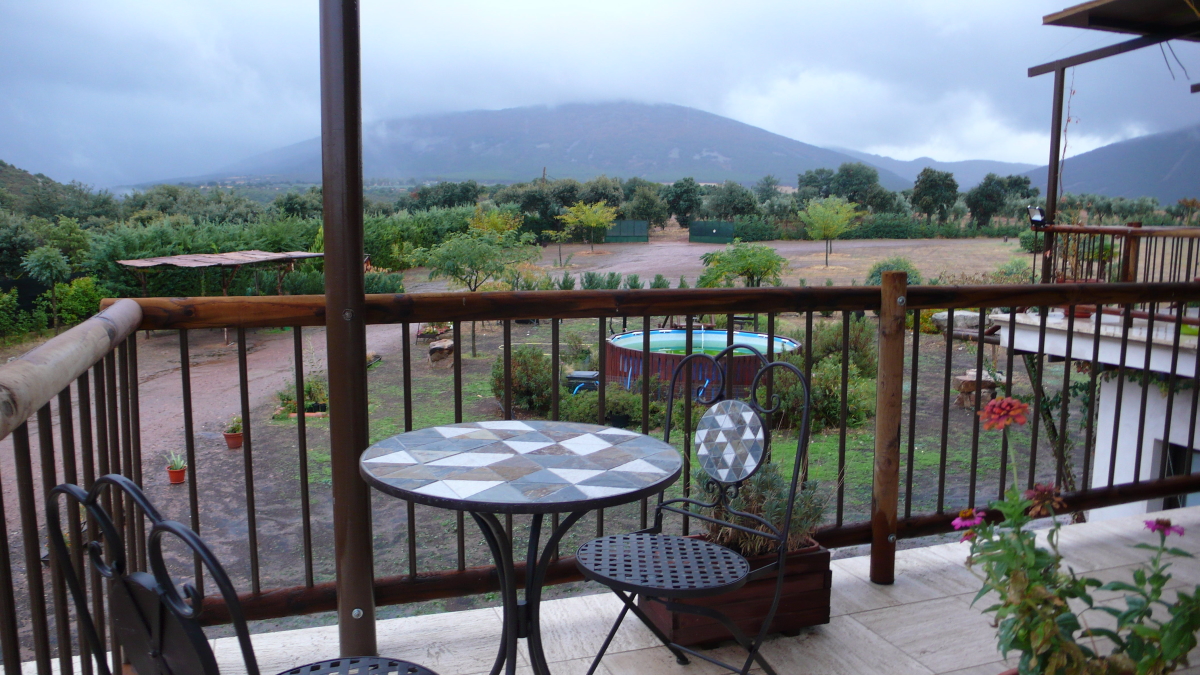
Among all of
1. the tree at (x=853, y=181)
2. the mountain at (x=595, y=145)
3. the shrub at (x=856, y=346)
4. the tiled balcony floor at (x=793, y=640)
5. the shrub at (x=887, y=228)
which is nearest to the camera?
the tiled balcony floor at (x=793, y=640)

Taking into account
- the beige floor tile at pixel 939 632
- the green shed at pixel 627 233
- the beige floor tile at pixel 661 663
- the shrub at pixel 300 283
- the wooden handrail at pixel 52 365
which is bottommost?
the shrub at pixel 300 283

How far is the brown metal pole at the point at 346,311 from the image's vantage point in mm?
1610

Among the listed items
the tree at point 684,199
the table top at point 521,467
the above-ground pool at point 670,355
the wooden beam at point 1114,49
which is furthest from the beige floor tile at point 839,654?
the tree at point 684,199

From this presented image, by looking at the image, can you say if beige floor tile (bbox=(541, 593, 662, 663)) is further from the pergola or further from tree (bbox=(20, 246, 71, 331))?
tree (bbox=(20, 246, 71, 331))

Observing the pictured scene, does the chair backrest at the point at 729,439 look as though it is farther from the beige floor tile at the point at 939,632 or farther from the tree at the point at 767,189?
the tree at the point at 767,189

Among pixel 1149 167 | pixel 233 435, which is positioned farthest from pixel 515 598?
pixel 1149 167

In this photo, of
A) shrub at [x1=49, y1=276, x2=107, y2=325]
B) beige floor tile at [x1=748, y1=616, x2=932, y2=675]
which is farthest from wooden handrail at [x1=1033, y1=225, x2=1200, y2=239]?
shrub at [x1=49, y1=276, x2=107, y2=325]

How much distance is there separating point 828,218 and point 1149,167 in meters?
15.1

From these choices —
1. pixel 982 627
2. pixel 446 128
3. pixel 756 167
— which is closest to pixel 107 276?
pixel 982 627

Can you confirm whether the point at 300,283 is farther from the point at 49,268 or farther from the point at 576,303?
the point at 576,303

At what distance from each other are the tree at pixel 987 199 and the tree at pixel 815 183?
7.96 m

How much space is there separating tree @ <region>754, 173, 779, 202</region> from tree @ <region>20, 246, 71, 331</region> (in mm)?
33180

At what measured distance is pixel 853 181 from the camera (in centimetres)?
4312

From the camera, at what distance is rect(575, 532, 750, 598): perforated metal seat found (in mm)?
1482
